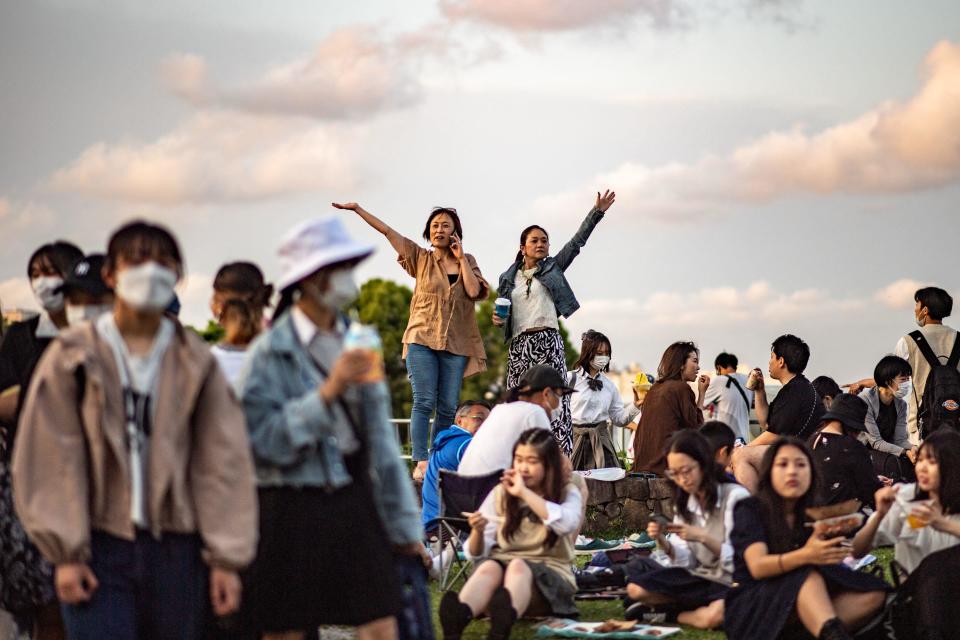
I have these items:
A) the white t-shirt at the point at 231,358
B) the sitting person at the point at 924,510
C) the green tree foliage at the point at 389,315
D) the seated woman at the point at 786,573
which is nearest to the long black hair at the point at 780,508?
the seated woman at the point at 786,573

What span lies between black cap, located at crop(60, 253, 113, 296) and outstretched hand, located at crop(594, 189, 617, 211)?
23.1 feet

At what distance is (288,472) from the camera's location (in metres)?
4.48

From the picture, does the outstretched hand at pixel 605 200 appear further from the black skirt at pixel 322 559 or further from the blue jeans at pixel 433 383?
the black skirt at pixel 322 559

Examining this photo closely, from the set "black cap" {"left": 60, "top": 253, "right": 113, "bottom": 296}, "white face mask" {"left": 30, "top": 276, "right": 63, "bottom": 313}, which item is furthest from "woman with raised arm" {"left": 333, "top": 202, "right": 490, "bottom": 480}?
"black cap" {"left": 60, "top": 253, "right": 113, "bottom": 296}

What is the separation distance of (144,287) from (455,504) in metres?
4.53

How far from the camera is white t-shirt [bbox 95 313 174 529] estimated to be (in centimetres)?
423

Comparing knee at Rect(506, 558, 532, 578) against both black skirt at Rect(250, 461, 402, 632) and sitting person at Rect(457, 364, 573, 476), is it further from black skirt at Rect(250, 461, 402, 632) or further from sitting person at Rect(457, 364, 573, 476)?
black skirt at Rect(250, 461, 402, 632)

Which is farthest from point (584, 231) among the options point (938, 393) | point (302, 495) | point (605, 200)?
point (302, 495)

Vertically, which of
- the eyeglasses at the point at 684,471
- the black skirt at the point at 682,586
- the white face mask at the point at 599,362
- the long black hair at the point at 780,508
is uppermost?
the white face mask at the point at 599,362

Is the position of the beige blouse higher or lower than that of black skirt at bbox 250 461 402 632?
higher

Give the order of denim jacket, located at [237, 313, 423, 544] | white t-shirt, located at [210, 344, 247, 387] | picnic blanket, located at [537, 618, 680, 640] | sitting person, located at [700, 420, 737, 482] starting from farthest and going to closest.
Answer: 1. sitting person, located at [700, 420, 737, 482]
2. picnic blanket, located at [537, 618, 680, 640]
3. white t-shirt, located at [210, 344, 247, 387]
4. denim jacket, located at [237, 313, 423, 544]

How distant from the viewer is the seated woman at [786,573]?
21.1 feet

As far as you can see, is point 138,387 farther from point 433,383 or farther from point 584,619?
point 433,383

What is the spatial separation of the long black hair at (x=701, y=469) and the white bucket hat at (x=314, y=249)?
3169 millimetres
